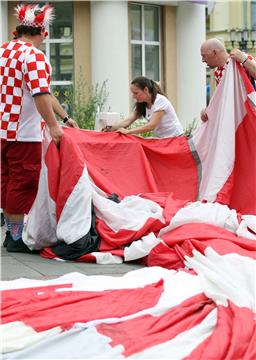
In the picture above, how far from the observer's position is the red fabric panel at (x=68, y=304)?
3.18 metres

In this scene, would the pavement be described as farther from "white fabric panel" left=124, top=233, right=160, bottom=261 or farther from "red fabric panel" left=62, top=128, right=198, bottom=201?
"red fabric panel" left=62, top=128, right=198, bottom=201

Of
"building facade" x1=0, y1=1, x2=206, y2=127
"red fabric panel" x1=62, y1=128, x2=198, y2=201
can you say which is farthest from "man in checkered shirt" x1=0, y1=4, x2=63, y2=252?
"building facade" x1=0, y1=1, x2=206, y2=127

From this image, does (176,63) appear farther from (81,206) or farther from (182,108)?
(81,206)

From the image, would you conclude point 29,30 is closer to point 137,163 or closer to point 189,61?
point 137,163

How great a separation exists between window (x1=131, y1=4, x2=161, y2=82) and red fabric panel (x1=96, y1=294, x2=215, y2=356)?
45.6 ft

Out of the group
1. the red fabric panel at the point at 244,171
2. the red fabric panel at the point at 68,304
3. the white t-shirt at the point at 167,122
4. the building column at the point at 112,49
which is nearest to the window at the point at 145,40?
the building column at the point at 112,49

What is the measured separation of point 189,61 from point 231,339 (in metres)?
14.5

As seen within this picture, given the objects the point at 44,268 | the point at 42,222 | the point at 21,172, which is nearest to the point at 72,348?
the point at 44,268

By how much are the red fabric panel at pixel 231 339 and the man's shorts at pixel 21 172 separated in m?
2.82

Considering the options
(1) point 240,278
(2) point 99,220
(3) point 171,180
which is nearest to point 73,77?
(3) point 171,180

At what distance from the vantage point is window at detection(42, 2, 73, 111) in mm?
16078

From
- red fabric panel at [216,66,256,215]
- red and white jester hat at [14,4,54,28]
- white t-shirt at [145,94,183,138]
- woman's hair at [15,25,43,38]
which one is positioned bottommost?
red fabric panel at [216,66,256,215]

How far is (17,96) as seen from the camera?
563 cm

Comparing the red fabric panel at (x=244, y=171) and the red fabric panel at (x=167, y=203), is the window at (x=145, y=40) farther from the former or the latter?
the red fabric panel at (x=167, y=203)
